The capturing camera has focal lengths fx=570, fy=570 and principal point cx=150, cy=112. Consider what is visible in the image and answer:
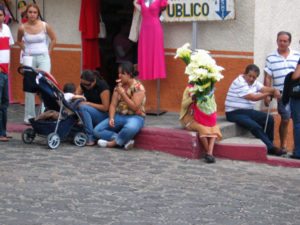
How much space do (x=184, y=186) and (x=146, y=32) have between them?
3.93m

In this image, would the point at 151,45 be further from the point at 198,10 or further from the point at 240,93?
the point at 240,93

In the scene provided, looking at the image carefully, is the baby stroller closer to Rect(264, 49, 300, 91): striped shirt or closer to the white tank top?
the white tank top

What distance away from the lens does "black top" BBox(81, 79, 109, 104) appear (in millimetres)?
8203

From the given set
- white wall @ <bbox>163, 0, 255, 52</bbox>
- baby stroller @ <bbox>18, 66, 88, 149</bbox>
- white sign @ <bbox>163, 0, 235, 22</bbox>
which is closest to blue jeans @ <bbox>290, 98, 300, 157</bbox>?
white wall @ <bbox>163, 0, 255, 52</bbox>

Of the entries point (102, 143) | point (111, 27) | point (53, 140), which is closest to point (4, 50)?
point (53, 140)

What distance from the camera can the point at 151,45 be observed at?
940cm

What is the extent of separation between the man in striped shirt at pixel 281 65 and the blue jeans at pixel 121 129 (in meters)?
2.14

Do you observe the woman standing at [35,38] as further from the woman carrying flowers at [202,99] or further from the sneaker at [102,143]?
the woman carrying flowers at [202,99]

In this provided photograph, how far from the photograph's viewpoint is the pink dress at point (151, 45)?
9320mm

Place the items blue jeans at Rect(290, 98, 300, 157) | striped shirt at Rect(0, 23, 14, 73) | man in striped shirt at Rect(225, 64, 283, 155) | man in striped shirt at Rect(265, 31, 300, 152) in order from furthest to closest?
1. man in striped shirt at Rect(265, 31, 300, 152)
2. man in striped shirt at Rect(225, 64, 283, 155)
3. striped shirt at Rect(0, 23, 14, 73)
4. blue jeans at Rect(290, 98, 300, 157)

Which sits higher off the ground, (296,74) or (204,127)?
(296,74)

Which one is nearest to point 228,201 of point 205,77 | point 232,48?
point 205,77

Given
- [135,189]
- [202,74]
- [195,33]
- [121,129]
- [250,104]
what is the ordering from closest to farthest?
[135,189] < [202,74] < [121,129] < [250,104] < [195,33]

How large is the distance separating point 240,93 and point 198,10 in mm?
1646
